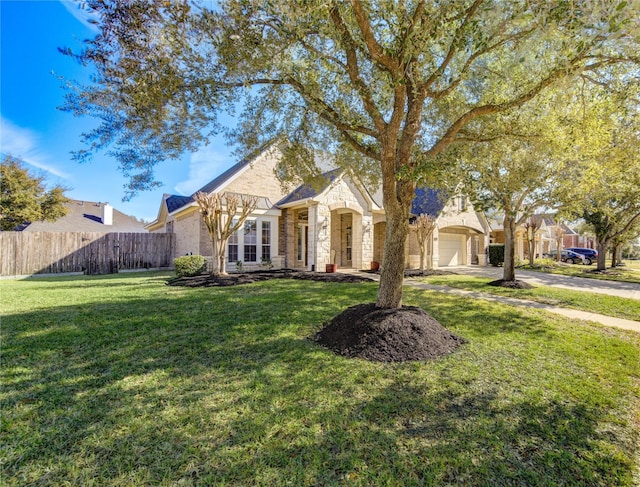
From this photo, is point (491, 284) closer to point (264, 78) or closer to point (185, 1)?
point (264, 78)

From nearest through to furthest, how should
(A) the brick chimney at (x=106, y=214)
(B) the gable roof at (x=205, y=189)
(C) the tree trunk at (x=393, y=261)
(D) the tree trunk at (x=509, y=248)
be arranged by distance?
(C) the tree trunk at (x=393, y=261) < (D) the tree trunk at (x=509, y=248) < (B) the gable roof at (x=205, y=189) < (A) the brick chimney at (x=106, y=214)

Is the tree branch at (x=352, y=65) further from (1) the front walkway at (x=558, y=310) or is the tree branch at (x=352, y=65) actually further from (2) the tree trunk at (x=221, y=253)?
(2) the tree trunk at (x=221, y=253)

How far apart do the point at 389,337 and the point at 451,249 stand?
17.5 metres

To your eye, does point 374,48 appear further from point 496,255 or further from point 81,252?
point 496,255

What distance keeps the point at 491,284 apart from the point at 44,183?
93.7 ft

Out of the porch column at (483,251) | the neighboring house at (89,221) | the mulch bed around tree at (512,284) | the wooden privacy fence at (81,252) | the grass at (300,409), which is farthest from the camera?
the neighboring house at (89,221)

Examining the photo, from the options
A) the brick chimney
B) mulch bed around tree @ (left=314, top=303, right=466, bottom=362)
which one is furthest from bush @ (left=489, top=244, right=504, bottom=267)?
the brick chimney

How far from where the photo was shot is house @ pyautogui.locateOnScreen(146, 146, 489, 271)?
1405 centimetres

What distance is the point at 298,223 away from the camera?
16344 millimetres

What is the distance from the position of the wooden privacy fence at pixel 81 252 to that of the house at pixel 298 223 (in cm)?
141

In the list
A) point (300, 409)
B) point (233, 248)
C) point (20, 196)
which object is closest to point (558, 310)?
point (300, 409)

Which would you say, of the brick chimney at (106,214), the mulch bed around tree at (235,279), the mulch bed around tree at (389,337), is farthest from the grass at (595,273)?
the brick chimney at (106,214)

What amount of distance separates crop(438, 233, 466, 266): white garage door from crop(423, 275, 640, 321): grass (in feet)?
28.0

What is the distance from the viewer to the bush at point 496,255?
21.1 m
